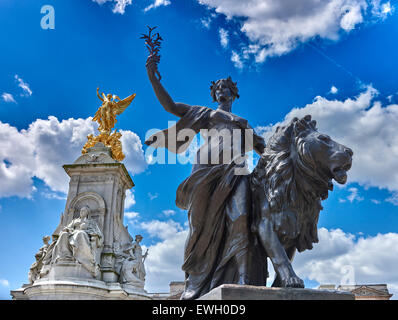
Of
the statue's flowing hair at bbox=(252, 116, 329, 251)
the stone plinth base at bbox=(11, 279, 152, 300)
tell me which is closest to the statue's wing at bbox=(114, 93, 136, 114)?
the stone plinth base at bbox=(11, 279, 152, 300)

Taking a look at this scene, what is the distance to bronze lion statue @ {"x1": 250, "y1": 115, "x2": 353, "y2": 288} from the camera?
421 cm

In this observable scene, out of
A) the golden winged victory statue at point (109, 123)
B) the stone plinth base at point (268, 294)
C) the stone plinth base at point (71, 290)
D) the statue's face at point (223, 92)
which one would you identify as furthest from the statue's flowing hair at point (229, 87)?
the golden winged victory statue at point (109, 123)

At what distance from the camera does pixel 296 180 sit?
443 centimetres

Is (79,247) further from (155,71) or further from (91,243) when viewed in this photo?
(155,71)

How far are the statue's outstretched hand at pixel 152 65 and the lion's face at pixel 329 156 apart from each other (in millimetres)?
2107

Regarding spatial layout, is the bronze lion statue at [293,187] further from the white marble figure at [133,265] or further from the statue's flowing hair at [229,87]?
the white marble figure at [133,265]

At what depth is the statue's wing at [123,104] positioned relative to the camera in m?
21.3

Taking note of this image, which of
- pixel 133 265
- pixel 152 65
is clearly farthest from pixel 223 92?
pixel 133 265

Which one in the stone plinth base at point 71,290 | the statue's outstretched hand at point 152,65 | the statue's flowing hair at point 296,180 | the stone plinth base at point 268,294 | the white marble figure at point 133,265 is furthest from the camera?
the white marble figure at point 133,265

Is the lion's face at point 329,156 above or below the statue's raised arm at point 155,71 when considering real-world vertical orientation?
below

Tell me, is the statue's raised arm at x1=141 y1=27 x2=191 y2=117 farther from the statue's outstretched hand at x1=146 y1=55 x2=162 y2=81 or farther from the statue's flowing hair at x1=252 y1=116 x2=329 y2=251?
the statue's flowing hair at x1=252 y1=116 x2=329 y2=251

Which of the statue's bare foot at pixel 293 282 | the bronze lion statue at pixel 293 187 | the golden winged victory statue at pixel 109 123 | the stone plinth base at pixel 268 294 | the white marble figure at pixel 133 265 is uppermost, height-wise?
the golden winged victory statue at pixel 109 123
